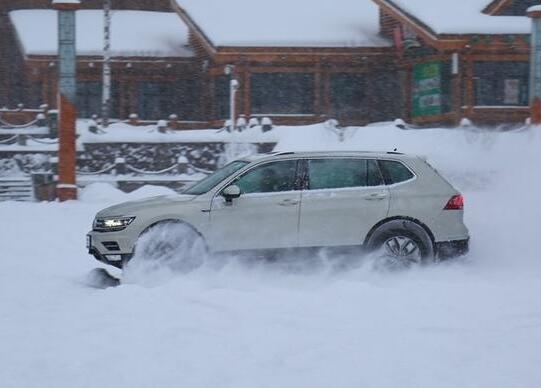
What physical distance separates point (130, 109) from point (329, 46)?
28.6 feet

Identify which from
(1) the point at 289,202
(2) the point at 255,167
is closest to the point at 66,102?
(2) the point at 255,167

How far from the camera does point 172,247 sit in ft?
29.9

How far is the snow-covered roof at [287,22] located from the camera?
2811cm

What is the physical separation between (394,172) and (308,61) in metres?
19.7

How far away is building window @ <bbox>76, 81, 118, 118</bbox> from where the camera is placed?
1276 inches

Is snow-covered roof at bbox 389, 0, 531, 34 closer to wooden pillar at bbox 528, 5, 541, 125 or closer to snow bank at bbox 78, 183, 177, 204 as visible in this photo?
wooden pillar at bbox 528, 5, 541, 125

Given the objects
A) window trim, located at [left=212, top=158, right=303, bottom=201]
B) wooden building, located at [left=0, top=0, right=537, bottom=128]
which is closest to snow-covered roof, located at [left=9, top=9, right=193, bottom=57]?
wooden building, located at [left=0, top=0, right=537, bottom=128]

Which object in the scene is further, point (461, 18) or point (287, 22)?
point (287, 22)

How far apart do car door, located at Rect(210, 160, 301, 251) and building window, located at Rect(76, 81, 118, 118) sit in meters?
24.2

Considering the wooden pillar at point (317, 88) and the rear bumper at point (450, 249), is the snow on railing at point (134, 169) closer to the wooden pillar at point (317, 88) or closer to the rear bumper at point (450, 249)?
the wooden pillar at point (317, 88)

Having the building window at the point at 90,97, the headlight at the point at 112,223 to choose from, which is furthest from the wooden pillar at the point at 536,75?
the building window at the point at 90,97

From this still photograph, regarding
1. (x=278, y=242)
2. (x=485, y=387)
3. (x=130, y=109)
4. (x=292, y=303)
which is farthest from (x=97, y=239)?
(x=130, y=109)

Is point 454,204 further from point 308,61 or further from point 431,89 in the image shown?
point 308,61

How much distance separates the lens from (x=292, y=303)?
7.81m
